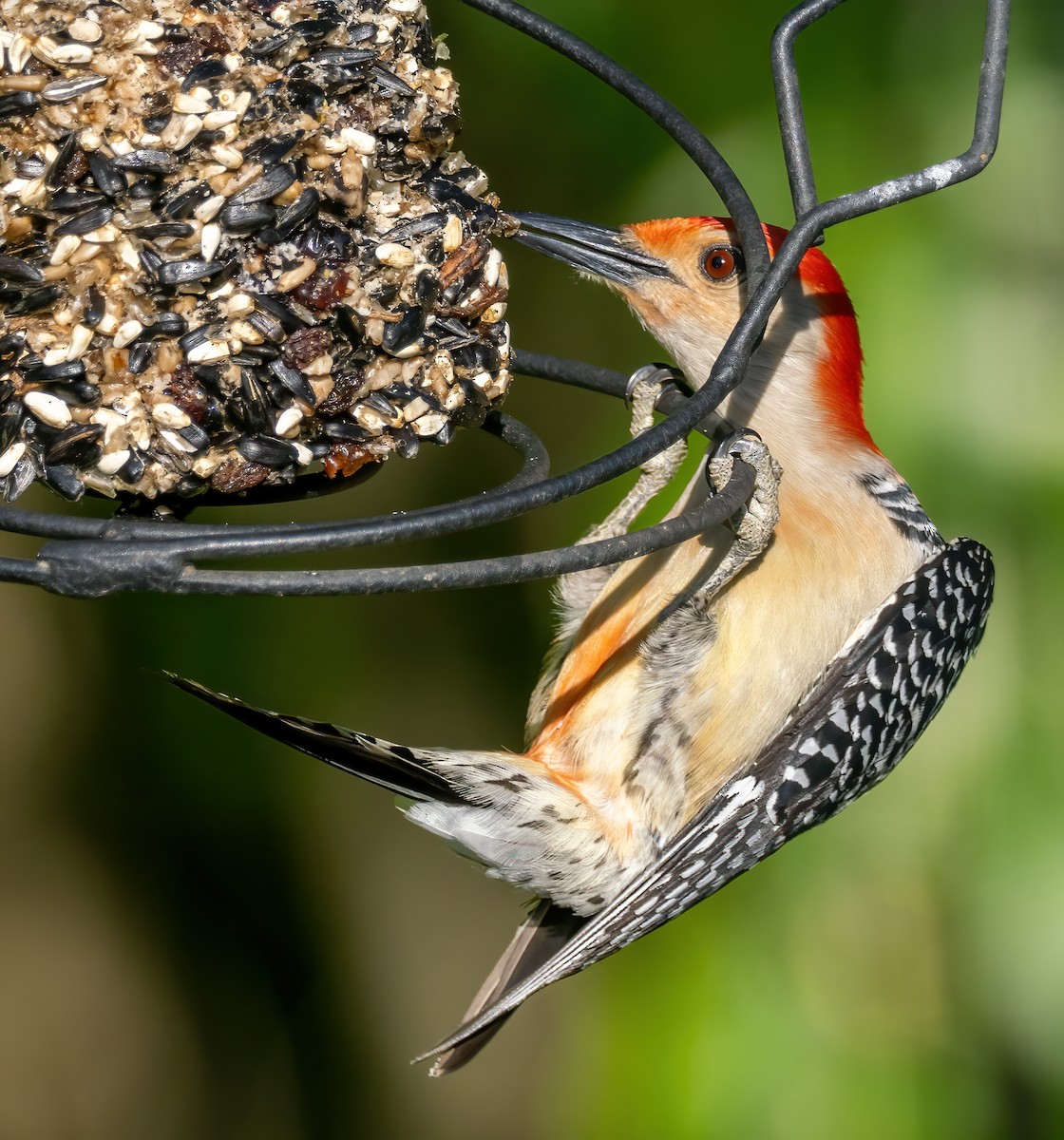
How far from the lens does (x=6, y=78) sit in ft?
5.60

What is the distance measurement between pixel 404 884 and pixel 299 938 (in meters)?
0.43

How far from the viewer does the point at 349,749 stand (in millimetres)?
2240

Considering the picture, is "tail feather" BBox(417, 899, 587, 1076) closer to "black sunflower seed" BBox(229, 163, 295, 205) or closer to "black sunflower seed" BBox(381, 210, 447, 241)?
"black sunflower seed" BBox(381, 210, 447, 241)

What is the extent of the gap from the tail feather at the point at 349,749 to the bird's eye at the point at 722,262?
121 cm

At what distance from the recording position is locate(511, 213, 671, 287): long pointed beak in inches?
106

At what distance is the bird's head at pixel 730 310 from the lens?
2838mm

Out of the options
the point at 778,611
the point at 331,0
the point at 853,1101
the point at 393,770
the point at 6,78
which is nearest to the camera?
the point at 6,78

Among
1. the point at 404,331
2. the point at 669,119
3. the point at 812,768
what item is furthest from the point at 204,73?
the point at 812,768

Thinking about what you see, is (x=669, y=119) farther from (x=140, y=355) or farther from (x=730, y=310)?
(x=140, y=355)

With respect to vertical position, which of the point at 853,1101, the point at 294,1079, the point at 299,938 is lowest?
the point at 294,1079

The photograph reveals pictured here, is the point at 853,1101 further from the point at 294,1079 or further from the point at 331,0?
the point at 331,0

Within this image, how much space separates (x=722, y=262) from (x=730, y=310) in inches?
4.1

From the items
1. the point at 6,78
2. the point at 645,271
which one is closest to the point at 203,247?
the point at 6,78

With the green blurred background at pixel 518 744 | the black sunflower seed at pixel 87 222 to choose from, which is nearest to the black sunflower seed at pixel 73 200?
the black sunflower seed at pixel 87 222
